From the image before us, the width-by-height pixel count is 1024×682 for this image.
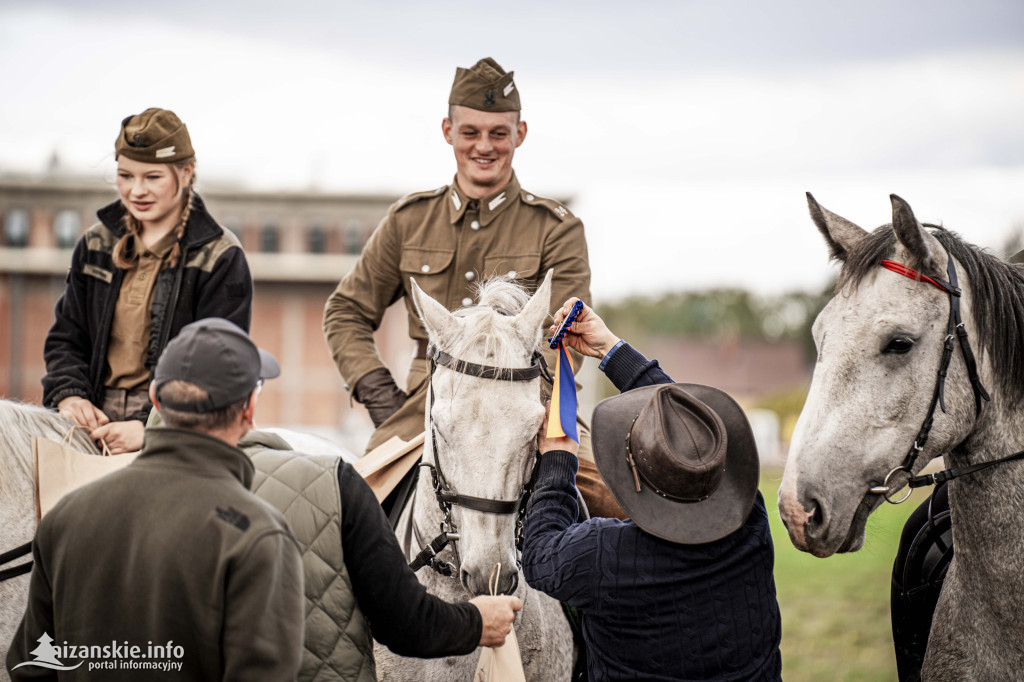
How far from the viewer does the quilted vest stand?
8.21 feet

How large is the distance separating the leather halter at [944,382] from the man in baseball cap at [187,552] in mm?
2071

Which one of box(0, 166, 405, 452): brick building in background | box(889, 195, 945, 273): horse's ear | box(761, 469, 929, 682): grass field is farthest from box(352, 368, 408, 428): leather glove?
box(0, 166, 405, 452): brick building in background

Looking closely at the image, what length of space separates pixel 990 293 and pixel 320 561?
7.96 ft

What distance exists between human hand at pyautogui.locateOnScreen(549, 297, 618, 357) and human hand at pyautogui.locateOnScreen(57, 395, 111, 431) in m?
2.05

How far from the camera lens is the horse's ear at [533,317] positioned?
10.5 feet

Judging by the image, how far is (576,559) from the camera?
2664mm

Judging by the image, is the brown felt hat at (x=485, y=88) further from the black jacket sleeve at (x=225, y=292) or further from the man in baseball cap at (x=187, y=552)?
the man in baseball cap at (x=187, y=552)

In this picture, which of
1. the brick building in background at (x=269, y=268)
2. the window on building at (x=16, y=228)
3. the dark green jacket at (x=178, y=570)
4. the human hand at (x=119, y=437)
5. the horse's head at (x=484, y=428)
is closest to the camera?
the dark green jacket at (x=178, y=570)

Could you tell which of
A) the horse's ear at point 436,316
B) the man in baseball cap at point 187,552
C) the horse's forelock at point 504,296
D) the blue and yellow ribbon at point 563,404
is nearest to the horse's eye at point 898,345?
the blue and yellow ribbon at point 563,404

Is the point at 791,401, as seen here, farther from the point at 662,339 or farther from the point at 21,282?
the point at 21,282

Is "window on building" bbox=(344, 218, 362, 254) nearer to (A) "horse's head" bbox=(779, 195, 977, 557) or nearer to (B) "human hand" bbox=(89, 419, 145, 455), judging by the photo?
(B) "human hand" bbox=(89, 419, 145, 455)

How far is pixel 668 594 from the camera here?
2.61 metres

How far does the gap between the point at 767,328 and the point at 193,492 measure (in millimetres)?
70743

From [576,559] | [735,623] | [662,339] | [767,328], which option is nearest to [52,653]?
[576,559]
